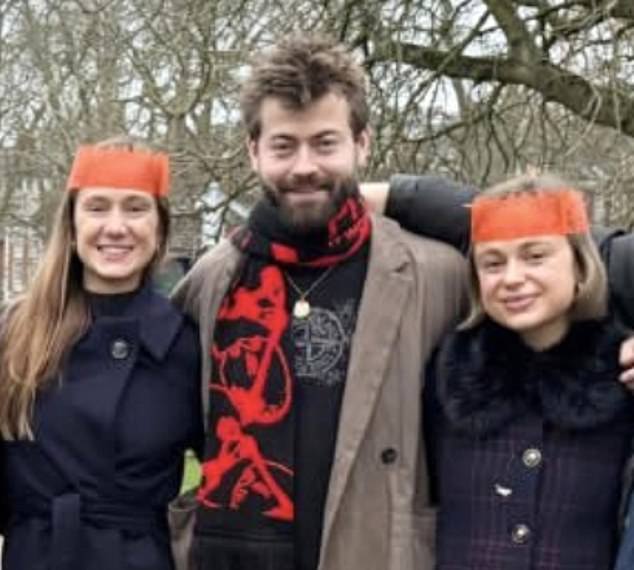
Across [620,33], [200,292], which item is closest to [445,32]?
[620,33]

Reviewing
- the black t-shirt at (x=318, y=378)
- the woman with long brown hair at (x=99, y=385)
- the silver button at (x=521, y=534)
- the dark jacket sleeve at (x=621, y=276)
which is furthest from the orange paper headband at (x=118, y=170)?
the silver button at (x=521, y=534)

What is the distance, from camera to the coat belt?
3072 mm

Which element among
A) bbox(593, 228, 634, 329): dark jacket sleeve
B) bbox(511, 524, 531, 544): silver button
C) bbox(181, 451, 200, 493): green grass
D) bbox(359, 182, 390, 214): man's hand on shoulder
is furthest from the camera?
bbox(181, 451, 200, 493): green grass

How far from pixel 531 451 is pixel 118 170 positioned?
1137 millimetres

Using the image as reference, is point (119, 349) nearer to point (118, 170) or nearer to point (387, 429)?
point (118, 170)

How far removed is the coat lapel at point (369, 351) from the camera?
3.02 metres

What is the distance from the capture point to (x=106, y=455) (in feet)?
10.2

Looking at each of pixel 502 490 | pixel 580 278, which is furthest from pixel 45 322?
pixel 580 278

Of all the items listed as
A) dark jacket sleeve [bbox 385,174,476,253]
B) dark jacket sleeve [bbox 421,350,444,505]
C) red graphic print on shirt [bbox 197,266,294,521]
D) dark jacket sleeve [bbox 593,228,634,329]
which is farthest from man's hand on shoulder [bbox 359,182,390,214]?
dark jacket sleeve [bbox 593,228,634,329]

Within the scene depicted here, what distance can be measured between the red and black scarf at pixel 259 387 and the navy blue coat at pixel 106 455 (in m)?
0.11

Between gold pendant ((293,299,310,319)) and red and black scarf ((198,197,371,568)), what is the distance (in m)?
0.02

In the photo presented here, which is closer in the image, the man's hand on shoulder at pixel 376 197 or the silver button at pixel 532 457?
the silver button at pixel 532 457

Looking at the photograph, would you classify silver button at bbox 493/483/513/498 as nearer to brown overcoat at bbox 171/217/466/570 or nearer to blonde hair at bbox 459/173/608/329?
brown overcoat at bbox 171/217/466/570

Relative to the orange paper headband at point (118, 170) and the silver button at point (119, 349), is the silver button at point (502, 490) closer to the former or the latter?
the silver button at point (119, 349)
